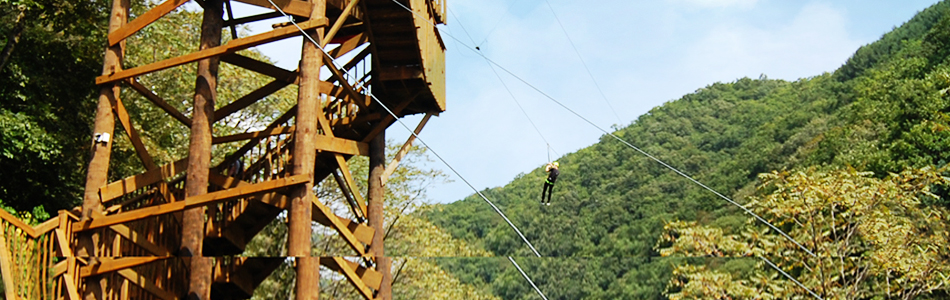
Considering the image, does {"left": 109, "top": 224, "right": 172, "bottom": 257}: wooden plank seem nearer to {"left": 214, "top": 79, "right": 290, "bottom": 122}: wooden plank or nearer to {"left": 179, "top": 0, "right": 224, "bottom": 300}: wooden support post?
{"left": 179, "top": 0, "right": 224, "bottom": 300}: wooden support post

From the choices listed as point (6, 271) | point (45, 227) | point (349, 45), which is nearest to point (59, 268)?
point (45, 227)

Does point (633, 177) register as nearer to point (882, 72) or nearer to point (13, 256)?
point (882, 72)

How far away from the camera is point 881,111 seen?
4647cm

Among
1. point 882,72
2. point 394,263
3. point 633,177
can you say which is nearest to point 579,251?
point 633,177

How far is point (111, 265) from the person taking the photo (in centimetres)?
1047

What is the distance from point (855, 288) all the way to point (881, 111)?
34711mm

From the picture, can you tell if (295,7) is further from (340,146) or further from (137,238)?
(137,238)

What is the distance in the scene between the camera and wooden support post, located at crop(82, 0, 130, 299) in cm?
1048

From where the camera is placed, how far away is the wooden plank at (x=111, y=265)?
10.3 m

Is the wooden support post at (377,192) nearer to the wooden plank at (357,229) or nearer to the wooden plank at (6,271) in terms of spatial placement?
the wooden plank at (357,229)

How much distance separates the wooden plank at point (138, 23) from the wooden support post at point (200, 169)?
50cm

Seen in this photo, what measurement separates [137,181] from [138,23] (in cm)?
193

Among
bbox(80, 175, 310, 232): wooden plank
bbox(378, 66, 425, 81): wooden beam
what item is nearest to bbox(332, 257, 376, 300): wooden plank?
bbox(80, 175, 310, 232): wooden plank

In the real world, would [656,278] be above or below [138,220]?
below
